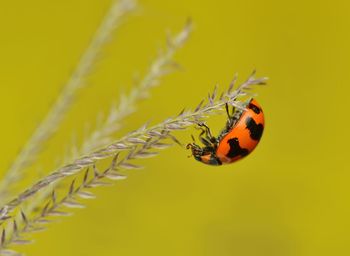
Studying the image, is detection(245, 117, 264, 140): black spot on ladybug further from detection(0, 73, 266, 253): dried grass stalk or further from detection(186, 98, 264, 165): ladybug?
detection(0, 73, 266, 253): dried grass stalk

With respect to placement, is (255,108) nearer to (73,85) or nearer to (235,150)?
(235,150)

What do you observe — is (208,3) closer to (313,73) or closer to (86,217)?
(313,73)

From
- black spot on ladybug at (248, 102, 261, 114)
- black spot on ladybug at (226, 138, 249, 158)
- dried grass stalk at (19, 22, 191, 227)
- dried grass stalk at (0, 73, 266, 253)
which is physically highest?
black spot on ladybug at (248, 102, 261, 114)

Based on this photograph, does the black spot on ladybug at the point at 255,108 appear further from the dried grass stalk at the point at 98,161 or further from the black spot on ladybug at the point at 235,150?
the dried grass stalk at the point at 98,161

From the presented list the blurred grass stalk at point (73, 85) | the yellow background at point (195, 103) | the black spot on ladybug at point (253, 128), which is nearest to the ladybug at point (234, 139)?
the black spot on ladybug at point (253, 128)

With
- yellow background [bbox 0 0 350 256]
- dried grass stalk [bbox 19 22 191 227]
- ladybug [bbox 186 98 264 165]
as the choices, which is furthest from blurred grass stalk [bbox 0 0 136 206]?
yellow background [bbox 0 0 350 256]

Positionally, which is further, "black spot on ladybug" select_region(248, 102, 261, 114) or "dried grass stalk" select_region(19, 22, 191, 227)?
"black spot on ladybug" select_region(248, 102, 261, 114)

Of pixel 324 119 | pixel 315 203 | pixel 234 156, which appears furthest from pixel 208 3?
pixel 234 156
